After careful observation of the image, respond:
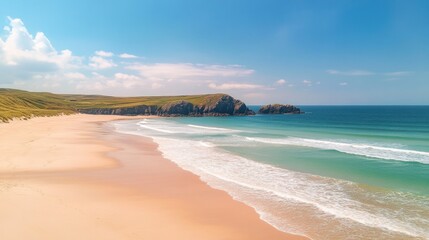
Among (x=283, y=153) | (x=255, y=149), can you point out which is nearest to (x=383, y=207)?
(x=283, y=153)

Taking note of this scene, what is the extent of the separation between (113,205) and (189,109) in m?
132

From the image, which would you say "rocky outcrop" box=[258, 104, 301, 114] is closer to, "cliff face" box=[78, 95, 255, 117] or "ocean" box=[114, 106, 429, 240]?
"cliff face" box=[78, 95, 255, 117]

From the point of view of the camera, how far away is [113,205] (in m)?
12.8

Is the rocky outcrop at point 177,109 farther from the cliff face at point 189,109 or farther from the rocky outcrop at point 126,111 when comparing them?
the rocky outcrop at point 126,111

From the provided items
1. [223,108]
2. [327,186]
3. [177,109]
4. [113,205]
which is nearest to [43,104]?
[177,109]

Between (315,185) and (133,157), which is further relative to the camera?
(133,157)

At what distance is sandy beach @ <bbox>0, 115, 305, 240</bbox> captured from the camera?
10000mm

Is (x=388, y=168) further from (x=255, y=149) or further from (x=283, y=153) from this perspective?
(x=255, y=149)

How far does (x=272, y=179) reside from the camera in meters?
18.6

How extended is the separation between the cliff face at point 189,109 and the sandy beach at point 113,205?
392 feet

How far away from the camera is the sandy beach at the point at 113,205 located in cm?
1000

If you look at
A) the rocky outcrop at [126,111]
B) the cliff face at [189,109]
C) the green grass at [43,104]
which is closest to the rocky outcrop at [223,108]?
the cliff face at [189,109]

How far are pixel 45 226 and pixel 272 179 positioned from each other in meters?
12.7

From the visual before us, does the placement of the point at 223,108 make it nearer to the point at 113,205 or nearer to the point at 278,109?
the point at 278,109
